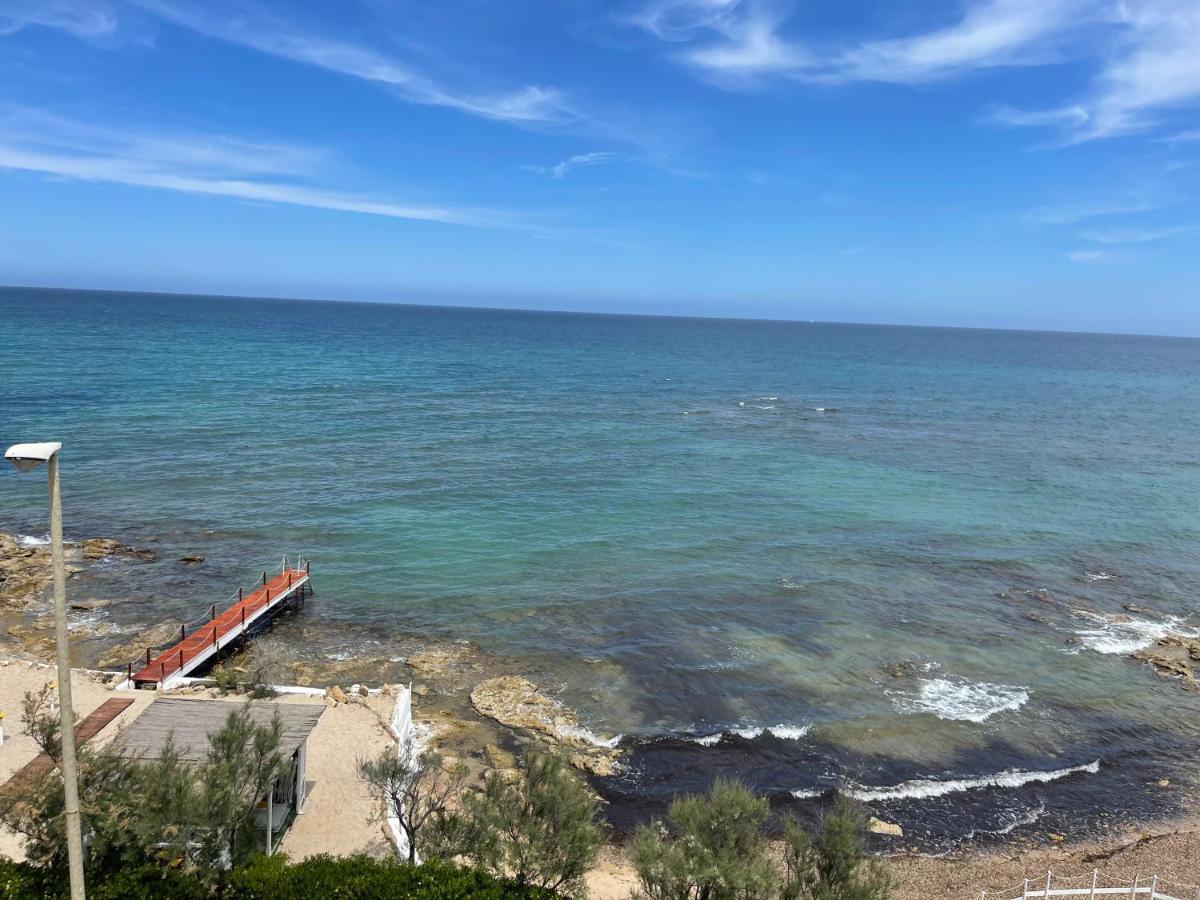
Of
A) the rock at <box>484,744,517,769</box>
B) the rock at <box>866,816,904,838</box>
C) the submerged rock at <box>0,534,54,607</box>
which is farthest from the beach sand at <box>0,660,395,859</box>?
the rock at <box>866,816,904,838</box>

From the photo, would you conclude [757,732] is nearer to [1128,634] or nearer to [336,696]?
[336,696]

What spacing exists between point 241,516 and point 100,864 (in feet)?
89.8

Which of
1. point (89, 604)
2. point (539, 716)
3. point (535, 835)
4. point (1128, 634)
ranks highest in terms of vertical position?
point (535, 835)

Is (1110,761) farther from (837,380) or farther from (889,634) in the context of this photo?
(837,380)

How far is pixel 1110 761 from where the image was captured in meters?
21.2

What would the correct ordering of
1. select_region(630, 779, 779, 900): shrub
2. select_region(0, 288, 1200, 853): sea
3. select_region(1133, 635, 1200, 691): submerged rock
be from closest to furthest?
select_region(630, 779, 779, 900): shrub → select_region(0, 288, 1200, 853): sea → select_region(1133, 635, 1200, 691): submerged rock

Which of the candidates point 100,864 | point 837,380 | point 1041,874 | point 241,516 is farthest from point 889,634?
point 837,380

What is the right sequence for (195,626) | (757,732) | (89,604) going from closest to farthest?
(757,732)
(195,626)
(89,604)

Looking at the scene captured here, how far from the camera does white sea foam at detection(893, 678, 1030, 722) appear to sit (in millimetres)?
22891

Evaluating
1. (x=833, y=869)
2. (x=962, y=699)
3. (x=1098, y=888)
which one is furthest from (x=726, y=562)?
(x=833, y=869)

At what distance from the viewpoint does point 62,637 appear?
786 cm

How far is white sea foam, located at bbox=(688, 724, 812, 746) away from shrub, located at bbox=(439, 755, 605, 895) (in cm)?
898

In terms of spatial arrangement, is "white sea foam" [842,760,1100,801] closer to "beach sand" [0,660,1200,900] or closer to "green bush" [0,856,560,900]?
"beach sand" [0,660,1200,900]

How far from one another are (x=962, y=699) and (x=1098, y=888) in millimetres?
8166
